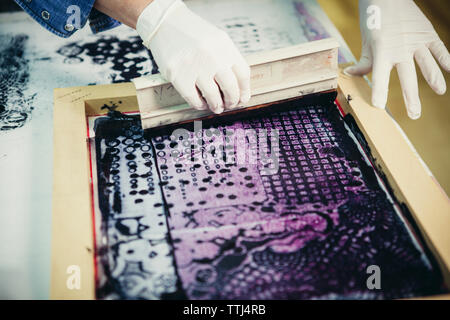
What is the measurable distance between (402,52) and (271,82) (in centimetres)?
42

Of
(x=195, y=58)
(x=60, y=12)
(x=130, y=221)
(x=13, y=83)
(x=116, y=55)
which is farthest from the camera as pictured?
(x=116, y=55)

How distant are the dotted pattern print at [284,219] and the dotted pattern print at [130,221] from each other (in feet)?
0.07

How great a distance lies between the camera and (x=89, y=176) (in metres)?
0.95

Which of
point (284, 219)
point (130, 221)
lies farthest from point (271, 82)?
point (130, 221)

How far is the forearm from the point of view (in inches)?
41.7

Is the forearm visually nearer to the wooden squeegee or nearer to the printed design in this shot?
the wooden squeegee

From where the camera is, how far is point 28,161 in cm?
106

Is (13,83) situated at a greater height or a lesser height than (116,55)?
lesser

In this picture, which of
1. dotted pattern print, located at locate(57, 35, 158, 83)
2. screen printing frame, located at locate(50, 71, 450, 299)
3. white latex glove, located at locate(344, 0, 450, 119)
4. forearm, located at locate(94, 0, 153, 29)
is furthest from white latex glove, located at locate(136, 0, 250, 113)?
white latex glove, located at locate(344, 0, 450, 119)

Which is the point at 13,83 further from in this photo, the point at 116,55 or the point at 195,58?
the point at 195,58

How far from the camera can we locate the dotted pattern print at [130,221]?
78cm

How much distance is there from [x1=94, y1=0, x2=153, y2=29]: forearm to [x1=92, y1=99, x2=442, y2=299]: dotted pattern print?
1.17 ft
